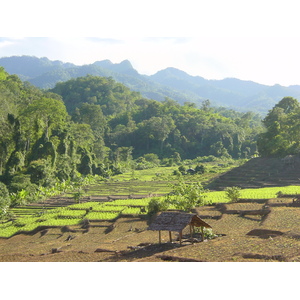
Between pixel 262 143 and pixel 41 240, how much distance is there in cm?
3172

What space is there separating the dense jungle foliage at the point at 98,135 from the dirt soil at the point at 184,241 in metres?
9.96

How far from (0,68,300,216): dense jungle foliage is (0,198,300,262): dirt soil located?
996 cm

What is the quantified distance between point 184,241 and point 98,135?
59725 mm

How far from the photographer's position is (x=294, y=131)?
137 feet

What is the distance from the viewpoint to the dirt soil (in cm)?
1128

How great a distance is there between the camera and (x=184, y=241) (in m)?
14.6

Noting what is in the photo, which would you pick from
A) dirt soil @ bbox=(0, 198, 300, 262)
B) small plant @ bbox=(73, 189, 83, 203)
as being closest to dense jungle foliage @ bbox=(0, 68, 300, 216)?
small plant @ bbox=(73, 189, 83, 203)

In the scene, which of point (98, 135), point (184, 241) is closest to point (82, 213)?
point (184, 241)

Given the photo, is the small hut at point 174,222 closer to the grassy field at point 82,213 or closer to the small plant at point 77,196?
the grassy field at point 82,213

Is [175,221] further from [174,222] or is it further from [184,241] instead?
[184,241]

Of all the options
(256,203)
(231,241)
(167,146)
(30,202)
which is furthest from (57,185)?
(167,146)

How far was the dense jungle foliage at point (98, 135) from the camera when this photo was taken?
41656 mm

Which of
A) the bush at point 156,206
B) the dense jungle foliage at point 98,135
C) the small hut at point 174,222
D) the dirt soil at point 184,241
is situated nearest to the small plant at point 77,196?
the dense jungle foliage at point 98,135

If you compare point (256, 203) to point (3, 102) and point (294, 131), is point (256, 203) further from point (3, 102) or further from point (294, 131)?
point (3, 102)
